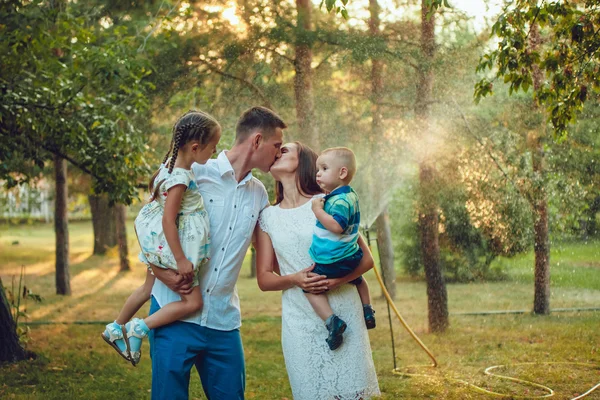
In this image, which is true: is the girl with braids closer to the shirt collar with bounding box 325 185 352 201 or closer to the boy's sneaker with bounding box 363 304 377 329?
the shirt collar with bounding box 325 185 352 201

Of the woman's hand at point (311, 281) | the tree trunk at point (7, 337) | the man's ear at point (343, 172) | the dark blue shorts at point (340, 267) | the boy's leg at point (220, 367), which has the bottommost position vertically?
the tree trunk at point (7, 337)

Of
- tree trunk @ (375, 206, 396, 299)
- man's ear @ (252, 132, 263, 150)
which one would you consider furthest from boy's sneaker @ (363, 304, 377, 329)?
tree trunk @ (375, 206, 396, 299)

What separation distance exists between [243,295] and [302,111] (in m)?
4.55

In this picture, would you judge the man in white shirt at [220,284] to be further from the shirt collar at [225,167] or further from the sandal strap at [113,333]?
the sandal strap at [113,333]

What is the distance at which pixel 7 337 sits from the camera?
578 centimetres

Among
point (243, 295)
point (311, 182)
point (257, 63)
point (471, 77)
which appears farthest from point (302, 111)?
point (311, 182)

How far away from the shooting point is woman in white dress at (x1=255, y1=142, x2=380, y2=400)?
2561 millimetres

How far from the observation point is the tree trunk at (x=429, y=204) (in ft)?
26.0

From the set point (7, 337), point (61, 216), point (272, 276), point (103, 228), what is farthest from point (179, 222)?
point (103, 228)

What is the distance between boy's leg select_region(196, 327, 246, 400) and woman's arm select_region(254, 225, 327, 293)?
24 cm

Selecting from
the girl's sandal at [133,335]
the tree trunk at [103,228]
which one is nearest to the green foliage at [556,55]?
the girl's sandal at [133,335]

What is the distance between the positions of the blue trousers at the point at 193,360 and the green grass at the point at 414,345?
1383 mm

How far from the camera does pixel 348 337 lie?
2.58 meters

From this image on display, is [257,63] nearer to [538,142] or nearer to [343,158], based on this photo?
[538,142]
